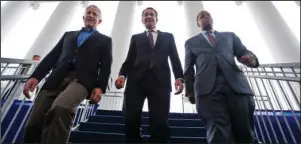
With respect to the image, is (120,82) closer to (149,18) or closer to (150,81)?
(150,81)

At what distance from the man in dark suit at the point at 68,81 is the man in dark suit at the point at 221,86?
2.66 feet

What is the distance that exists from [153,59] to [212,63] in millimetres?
542

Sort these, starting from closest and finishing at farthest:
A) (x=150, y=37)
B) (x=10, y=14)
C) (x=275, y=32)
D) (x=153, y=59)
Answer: (x=153, y=59), (x=150, y=37), (x=275, y=32), (x=10, y=14)

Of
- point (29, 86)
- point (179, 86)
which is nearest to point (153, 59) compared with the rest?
point (179, 86)

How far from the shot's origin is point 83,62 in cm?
193

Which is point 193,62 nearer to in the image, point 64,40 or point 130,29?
point 64,40

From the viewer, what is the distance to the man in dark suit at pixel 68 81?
1509 millimetres

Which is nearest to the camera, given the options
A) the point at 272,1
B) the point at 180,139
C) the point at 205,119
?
A: the point at 205,119

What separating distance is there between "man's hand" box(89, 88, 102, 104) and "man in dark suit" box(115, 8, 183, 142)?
24 cm

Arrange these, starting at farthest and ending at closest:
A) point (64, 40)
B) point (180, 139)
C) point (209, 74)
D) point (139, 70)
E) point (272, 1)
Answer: point (272, 1) < point (180, 139) < point (64, 40) < point (139, 70) < point (209, 74)

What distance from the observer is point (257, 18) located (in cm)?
786

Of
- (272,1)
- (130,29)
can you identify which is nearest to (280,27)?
(272,1)

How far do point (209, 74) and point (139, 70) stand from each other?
626 millimetres

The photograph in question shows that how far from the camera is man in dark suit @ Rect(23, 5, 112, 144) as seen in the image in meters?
1.51
